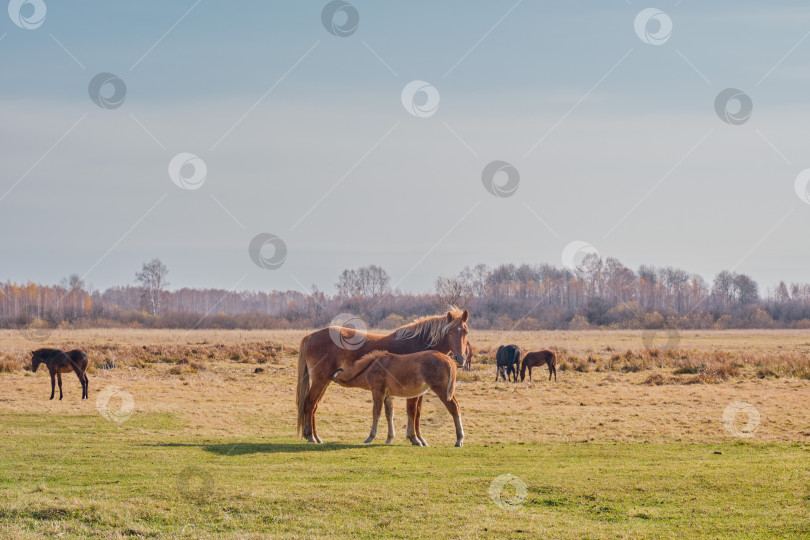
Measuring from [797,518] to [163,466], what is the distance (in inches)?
370

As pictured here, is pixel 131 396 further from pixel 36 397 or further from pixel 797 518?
pixel 797 518

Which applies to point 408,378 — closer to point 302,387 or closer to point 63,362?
point 302,387

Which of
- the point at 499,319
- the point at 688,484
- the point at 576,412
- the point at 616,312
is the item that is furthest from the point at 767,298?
the point at 688,484

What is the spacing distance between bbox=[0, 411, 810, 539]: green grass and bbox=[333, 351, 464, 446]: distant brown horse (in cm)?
71

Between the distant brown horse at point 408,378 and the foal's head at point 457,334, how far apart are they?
0.53m

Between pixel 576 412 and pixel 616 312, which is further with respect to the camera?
pixel 616 312

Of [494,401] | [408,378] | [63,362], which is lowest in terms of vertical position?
[494,401]

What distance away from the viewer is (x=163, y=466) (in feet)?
41.7

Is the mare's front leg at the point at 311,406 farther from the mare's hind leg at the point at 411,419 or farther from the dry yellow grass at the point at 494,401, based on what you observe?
the mare's hind leg at the point at 411,419

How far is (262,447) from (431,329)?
4.15m

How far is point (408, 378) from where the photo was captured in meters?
14.9

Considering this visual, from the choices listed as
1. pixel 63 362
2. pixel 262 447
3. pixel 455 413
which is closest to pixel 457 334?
pixel 455 413

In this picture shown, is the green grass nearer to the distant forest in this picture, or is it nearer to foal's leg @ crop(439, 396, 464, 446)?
foal's leg @ crop(439, 396, 464, 446)

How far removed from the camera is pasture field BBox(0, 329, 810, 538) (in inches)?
376
